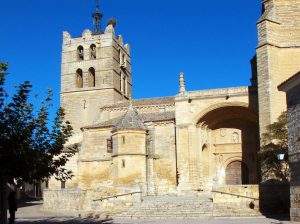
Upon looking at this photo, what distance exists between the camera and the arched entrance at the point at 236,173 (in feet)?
123

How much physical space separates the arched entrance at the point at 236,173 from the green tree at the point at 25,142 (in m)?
25.7

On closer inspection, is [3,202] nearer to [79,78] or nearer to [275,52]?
[275,52]

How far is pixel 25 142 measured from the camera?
41.7ft

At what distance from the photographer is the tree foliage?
12.5m

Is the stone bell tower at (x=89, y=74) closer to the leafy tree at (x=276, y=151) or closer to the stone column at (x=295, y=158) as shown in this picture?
the leafy tree at (x=276, y=151)

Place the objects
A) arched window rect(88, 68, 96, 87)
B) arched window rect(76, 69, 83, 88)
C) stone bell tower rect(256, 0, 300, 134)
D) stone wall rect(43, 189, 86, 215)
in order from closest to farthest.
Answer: stone wall rect(43, 189, 86, 215), stone bell tower rect(256, 0, 300, 134), arched window rect(88, 68, 96, 87), arched window rect(76, 69, 83, 88)

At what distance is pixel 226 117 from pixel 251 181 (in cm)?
505

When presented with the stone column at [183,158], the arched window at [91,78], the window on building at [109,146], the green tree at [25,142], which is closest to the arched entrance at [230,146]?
the stone column at [183,158]

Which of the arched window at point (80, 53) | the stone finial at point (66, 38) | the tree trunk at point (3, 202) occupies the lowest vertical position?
the tree trunk at point (3, 202)

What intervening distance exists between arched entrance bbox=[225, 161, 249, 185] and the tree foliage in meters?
25.7

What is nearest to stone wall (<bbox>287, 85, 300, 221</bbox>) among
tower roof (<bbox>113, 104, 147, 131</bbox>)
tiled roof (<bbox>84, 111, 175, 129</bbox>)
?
tower roof (<bbox>113, 104, 147, 131</bbox>)

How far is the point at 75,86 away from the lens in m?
47.5

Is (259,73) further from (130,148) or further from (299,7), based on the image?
(130,148)

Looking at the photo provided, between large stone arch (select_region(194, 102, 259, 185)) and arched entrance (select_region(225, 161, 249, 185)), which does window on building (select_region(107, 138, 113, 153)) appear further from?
arched entrance (select_region(225, 161, 249, 185))
